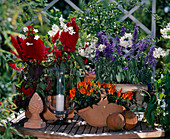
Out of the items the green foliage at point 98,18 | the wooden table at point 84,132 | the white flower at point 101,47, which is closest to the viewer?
the wooden table at point 84,132

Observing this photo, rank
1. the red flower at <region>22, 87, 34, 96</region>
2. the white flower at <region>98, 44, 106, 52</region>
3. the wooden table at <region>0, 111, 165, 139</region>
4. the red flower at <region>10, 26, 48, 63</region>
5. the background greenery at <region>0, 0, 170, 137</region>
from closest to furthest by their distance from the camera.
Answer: the background greenery at <region>0, 0, 170, 137</region> → the wooden table at <region>0, 111, 165, 139</region> → the red flower at <region>10, 26, 48, 63</region> → the red flower at <region>22, 87, 34, 96</region> → the white flower at <region>98, 44, 106, 52</region>

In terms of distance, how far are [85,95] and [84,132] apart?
0.79 ft


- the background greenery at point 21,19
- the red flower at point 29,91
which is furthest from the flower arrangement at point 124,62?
the red flower at point 29,91

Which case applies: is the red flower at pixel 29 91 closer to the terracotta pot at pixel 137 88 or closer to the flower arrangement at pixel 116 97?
the flower arrangement at pixel 116 97

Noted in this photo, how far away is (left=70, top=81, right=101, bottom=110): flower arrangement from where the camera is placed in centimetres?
166

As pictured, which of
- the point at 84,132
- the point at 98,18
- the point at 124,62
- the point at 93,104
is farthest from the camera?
the point at 98,18

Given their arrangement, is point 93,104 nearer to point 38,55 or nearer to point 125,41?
point 38,55

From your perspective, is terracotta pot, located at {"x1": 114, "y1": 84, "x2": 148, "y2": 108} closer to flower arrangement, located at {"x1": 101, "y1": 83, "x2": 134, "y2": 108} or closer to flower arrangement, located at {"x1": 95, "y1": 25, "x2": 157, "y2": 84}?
flower arrangement, located at {"x1": 95, "y1": 25, "x2": 157, "y2": 84}

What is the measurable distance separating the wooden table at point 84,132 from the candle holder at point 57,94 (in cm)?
9

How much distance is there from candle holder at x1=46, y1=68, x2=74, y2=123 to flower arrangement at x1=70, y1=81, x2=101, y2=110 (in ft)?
0.23

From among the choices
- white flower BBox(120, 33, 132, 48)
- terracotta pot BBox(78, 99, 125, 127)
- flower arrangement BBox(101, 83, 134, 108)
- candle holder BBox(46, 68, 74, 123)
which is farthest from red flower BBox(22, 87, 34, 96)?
white flower BBox(120, 33, 132, 48)

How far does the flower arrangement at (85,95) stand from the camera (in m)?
1.66

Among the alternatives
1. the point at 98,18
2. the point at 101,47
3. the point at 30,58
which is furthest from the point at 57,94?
the point at 98,18

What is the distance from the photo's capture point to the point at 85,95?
1.68 metres
